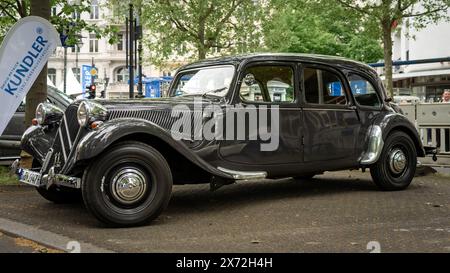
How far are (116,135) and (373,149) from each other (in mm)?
3758

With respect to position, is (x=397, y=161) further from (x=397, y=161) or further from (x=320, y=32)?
(x=320, y=32)

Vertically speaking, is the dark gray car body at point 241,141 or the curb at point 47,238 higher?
the dark gray car body at point 241,141

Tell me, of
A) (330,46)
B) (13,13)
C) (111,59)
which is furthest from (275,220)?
(111,59)

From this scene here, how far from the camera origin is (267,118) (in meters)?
7.07

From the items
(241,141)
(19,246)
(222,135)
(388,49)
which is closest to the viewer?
(19,246)

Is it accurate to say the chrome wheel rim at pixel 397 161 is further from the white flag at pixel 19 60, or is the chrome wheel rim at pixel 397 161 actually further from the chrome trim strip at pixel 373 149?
the white flag at pixel 19 60

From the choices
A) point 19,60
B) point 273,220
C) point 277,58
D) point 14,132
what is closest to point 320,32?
point 14,132

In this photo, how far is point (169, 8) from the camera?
1959 centimetres

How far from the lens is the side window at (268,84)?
7125mm

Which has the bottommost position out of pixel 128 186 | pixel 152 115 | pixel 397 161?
pixel 128 186

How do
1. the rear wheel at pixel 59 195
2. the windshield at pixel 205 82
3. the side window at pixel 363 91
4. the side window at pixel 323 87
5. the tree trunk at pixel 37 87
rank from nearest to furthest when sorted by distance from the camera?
the windshield at pixel 205 82 → the rear wheel at pixel 59 195 → the side window at pixel 323 87 → the side window at pixel 363 91 → the tree trunk at pixel 37 87

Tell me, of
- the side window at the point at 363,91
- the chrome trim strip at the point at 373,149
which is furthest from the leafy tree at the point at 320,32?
the chrome trim strip at the point at 373,149

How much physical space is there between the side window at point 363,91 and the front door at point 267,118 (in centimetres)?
109
